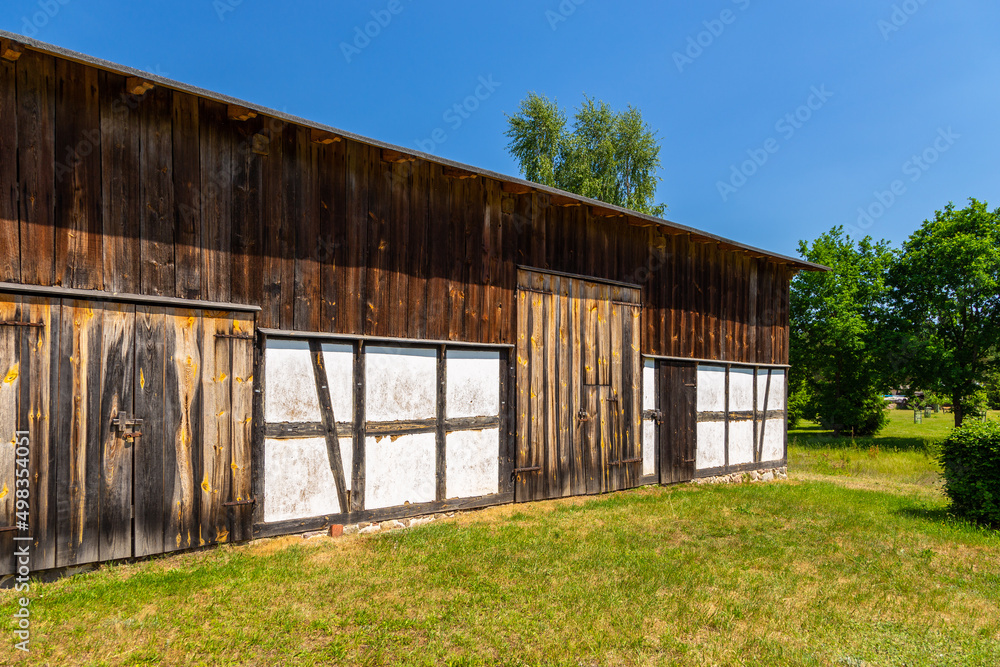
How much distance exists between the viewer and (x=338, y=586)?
223 inches

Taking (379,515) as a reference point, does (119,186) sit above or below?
above

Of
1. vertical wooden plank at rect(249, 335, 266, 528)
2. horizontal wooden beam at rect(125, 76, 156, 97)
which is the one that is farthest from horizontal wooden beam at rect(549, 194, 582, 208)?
horizontal wooden beam at rect(125, 76, 156, 97)

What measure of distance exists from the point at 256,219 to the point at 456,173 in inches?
116

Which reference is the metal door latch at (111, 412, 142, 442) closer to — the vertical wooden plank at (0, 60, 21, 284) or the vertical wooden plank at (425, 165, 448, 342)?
the vertical wooden plank at (0, 60, 21, 284)

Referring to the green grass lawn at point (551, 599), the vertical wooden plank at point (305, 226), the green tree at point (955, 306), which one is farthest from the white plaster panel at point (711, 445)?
the green tree at point (955, 306)

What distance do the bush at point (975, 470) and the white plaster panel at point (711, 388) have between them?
4186 millimetres

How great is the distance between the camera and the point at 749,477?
1350cm

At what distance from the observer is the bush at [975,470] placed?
8820mm

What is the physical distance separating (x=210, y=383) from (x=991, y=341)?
93.4 feet

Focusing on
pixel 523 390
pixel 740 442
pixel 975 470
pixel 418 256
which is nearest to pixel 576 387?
pixel 523 390

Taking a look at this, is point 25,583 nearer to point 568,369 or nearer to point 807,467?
point 568,369

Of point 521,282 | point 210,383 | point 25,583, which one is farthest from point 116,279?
point 521,282

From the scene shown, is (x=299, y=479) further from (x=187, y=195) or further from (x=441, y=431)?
(x=187, y=195)

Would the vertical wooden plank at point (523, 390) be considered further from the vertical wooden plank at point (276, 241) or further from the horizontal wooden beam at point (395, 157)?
the vertical wooden plank at point (276, 241)
